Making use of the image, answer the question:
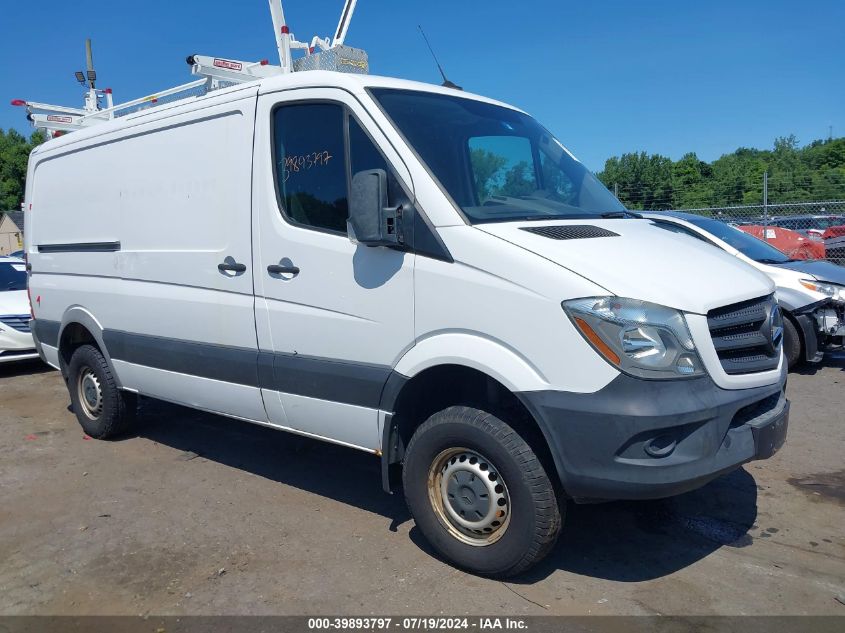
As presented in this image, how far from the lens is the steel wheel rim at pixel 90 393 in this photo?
6.19 meters

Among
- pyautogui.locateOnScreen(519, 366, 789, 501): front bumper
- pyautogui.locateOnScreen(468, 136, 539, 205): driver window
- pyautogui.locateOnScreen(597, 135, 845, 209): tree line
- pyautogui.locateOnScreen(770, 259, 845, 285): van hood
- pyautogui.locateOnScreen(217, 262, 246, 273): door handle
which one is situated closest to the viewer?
pyautogui.locateOnScreen(519, 366, 789, 501): front bumper

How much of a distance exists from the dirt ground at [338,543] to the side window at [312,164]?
6.16ft

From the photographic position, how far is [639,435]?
10.1ft

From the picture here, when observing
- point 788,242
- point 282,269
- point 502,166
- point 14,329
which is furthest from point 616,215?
point 788,242

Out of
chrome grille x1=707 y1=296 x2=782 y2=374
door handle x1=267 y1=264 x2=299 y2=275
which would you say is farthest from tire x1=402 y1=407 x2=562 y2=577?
door handle x1=267 y1=264 x2=299 y2=275

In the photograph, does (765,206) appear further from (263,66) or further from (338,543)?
(338,543)

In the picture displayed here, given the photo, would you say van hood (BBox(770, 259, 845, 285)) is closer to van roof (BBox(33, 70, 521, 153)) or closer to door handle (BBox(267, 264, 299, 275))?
van roof (BBox(33, 70, 521, 153))

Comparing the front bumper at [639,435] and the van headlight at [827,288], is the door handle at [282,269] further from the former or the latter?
the van headlight at [827,288]

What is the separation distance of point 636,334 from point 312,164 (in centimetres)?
215

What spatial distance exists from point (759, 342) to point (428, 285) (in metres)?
1.68

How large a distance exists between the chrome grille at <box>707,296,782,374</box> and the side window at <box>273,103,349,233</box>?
203cm

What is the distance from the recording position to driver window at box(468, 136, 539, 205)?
3990mm

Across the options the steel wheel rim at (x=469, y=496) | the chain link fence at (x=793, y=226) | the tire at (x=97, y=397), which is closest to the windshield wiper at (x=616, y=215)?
the steel wheel rim at (x=469, y=496)

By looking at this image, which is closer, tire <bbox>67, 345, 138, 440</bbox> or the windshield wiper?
the windshield wiper
